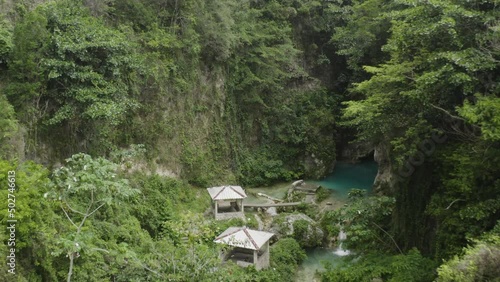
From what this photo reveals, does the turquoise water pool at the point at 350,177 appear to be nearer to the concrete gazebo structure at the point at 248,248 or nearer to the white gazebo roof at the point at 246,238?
the concrete gazebo structure at the point at 248,248

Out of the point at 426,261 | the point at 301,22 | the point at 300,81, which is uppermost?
the point at 301,22

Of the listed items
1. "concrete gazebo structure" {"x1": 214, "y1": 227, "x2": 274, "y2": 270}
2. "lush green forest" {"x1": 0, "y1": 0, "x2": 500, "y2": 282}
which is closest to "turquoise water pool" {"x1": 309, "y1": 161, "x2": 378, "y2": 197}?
"lush green forest" {"x1": 0, "y1": 0, "x2": 500, "y2": 282}

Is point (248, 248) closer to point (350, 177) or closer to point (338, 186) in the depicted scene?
point (338, 186)

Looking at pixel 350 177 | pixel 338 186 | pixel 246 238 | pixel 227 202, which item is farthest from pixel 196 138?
pixel 350 177

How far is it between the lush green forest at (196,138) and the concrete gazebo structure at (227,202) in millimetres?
714

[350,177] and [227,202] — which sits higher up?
[227,202]

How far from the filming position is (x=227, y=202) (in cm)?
1770

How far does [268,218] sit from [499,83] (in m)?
11.3

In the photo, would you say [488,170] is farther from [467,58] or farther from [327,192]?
[327,192]

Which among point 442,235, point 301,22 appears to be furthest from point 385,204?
point 301,22

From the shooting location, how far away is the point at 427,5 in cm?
1098

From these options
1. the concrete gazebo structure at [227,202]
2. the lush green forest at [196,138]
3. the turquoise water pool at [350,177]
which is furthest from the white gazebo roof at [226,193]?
the turquoise water pool at [350,177]

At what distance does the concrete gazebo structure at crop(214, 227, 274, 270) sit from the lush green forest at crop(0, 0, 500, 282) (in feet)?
1.70

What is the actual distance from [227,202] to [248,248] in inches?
178
